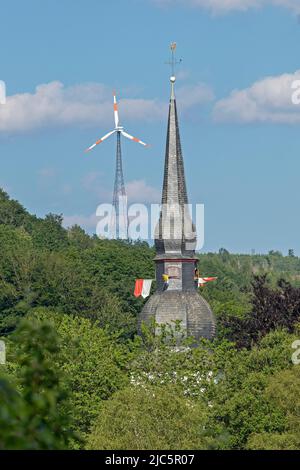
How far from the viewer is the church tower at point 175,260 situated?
3516 inches

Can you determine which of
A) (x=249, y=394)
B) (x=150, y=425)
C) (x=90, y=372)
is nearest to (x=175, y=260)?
(x=90, y=372)

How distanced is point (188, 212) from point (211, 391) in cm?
2829

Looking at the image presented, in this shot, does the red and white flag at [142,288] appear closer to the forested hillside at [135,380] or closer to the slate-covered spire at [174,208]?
the forested hillside at [135,380]

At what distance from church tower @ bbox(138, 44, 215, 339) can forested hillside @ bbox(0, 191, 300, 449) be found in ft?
8.59

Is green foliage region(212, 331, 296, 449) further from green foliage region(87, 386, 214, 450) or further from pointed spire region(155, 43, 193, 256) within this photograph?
pointed spire region(155, 43, 193, 256)

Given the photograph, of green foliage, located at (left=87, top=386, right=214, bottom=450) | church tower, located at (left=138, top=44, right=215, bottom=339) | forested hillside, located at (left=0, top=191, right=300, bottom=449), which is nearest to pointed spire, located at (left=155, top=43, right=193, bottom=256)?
church tower, located at (left=138, top=44, right=215, bottom=339)

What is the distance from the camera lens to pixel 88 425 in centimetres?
6506

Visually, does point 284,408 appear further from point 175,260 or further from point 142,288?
point 142,288

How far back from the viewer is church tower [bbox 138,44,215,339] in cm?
8931

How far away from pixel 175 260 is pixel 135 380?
71.2 feet

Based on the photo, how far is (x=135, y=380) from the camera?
7025cm

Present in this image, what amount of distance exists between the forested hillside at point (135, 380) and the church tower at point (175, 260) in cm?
262

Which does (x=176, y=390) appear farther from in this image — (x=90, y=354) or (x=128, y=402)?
(x=90, y=354)
